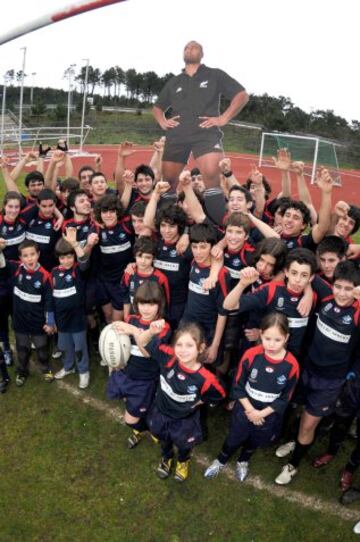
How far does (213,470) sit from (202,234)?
2.05 metres

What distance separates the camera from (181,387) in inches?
128

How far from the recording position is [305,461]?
391 centimetres

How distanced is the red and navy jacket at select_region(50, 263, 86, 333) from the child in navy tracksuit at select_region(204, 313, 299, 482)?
191 cm

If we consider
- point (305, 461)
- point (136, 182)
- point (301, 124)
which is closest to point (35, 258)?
point (136, 182)

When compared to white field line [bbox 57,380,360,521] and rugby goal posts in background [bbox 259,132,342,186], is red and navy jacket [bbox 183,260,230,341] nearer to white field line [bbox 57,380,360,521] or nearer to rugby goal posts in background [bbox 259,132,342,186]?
white field line [bbox 57,380,360,521]

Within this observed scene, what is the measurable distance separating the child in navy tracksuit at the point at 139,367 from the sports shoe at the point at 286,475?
49.9 inches

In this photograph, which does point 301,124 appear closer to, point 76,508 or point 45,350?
point 45,350

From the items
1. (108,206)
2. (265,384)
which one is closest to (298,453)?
(265,384)

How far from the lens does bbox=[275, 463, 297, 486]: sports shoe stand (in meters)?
3.66

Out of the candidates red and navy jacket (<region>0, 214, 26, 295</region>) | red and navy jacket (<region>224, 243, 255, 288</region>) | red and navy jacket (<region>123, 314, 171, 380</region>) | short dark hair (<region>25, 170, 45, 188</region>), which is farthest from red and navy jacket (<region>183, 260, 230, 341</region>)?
short dark hair (<region>25, 170, 45, 188</region>)

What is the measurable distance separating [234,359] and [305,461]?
113 centimetres

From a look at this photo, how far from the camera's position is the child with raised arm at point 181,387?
317 centimetres

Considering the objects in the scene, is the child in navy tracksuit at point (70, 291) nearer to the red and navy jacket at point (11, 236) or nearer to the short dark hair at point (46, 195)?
the short dark hair at point (46, 195)

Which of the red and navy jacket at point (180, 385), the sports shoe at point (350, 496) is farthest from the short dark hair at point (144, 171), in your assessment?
the sports shoe at point (350, 496)
